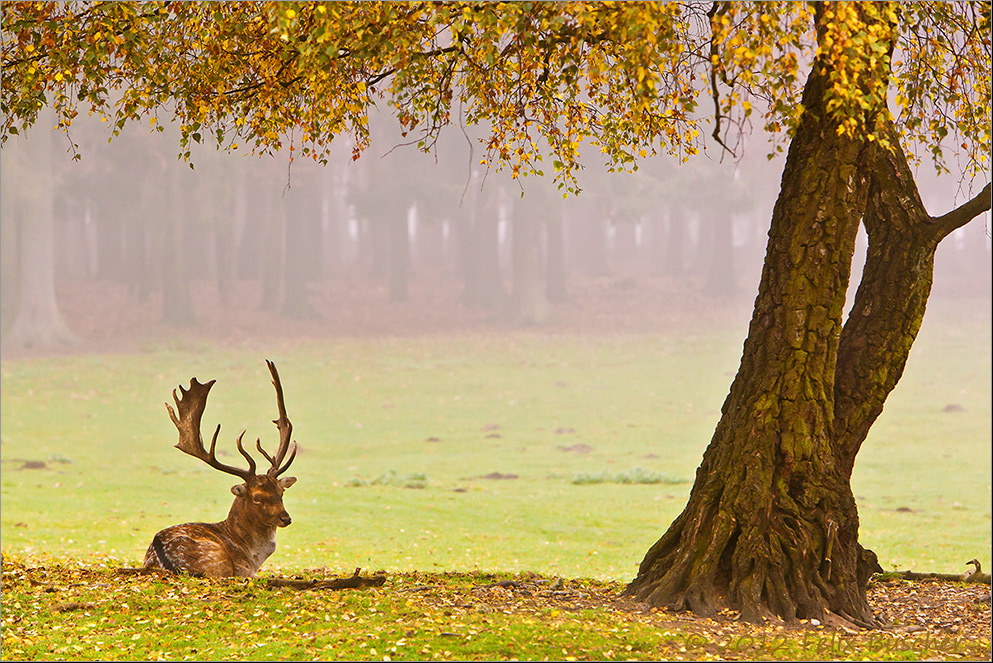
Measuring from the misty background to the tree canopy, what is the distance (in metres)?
29.3

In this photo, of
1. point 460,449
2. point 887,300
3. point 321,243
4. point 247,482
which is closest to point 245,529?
point 247,482

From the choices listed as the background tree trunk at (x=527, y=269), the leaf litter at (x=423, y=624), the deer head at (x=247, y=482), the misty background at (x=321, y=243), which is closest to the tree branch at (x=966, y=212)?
the leaf litter at (x=423, y=624)

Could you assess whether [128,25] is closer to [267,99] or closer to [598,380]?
[267,99]

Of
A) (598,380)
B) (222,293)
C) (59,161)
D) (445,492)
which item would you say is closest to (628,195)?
(598,380)

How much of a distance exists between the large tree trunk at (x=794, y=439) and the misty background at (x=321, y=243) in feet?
101

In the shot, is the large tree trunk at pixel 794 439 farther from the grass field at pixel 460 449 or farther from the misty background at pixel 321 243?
the misty background at pixel 321 243

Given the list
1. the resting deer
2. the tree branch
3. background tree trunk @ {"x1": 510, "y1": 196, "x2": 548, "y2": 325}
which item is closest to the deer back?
the resting deer

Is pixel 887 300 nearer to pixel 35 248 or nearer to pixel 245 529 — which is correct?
pixel 245 529

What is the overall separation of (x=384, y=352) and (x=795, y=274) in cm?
3310

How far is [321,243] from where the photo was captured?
51625 mm

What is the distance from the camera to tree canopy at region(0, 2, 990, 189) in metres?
6.56

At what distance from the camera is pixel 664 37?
21.1 ft

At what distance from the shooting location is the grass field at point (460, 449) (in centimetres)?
Result: 1562

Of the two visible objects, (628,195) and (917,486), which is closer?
(917,486)
